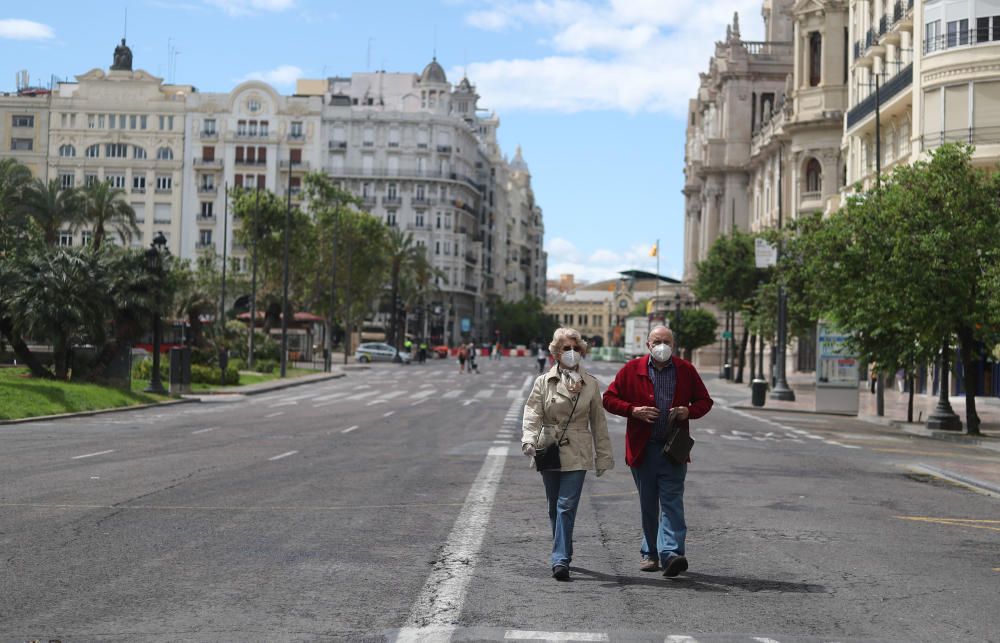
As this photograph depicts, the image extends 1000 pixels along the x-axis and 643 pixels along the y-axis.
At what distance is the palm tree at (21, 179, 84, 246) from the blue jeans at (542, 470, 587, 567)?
59.2m

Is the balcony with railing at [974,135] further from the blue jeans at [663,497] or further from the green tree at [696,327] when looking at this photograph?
the green tree at [696,327]

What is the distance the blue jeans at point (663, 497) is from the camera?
879 cm

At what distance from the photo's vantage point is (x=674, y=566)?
8.65 metres

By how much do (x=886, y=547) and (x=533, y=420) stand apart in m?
3.73

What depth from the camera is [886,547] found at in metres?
10.6

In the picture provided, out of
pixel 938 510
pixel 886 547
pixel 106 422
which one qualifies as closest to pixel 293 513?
pixel 886 547

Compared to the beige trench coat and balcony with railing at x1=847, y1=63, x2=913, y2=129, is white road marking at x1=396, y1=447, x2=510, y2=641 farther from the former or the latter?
balcony with railing at x1=847, y1=63, x2=913, y2=129

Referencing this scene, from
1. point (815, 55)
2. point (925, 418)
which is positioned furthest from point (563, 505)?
point (815, 55)

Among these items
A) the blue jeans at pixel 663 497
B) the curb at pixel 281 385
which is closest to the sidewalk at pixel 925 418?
the blue jeans at pixel 663 497

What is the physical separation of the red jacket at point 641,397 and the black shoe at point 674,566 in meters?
0.73

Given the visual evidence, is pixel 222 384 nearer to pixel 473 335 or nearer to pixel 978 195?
pixel 978 195

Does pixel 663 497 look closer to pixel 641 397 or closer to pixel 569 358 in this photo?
pixel 641 397

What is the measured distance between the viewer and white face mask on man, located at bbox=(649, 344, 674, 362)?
28.5 ft

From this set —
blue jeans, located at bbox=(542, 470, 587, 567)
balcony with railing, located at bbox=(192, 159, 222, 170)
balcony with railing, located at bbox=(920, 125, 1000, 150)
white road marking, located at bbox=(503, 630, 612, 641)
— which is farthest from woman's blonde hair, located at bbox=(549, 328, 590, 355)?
balcony with railing, located at bbox=(192, 159, 222, 170)
